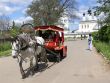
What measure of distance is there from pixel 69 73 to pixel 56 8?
240ft

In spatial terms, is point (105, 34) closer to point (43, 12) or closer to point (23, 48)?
point (23, 48)

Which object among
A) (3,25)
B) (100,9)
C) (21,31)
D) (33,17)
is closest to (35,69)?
(21,31)

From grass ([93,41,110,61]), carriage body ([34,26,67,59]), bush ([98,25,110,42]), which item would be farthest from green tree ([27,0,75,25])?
carriage body ([34,26,67,59])

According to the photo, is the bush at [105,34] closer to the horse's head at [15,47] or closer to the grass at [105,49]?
the grass at [105,49]

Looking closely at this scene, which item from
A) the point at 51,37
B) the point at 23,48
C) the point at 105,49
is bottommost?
the point at 105,49

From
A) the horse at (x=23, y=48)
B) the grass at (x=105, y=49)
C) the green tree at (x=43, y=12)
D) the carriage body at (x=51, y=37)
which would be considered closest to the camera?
the horse at (x=23, y=48)

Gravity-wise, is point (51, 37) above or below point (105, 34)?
above

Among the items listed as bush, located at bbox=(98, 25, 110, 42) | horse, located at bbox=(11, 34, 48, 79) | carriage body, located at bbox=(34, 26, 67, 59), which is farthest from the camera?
bush, located at bbox=(98, 25, 110, 42)

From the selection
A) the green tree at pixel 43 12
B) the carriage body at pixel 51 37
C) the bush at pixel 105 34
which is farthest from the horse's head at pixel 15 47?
the green tree at pixel 43 12

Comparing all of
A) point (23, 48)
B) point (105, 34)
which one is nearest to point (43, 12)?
point (105, 34)

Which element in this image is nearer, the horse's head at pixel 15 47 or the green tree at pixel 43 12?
the horse's head at pixel 15 47

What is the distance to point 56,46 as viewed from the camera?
21.1 m

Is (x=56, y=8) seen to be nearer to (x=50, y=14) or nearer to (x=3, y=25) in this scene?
(x=50, y=14)

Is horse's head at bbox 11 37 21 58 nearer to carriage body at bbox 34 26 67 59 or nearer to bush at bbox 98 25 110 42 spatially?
carriage body at bbox 34 26 67 59
